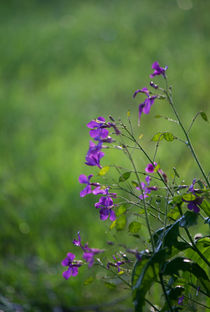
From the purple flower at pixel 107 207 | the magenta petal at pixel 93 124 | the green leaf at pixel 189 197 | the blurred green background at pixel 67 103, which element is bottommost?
the green leaf at pixel 189 197

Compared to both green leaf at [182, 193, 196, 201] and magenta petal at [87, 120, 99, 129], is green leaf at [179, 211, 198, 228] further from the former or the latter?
magenta petal at [87, 120, 99, 129]

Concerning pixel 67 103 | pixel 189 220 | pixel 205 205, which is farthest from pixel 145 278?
pixel 67 103

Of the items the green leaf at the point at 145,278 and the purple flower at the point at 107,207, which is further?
the purple flower at the point at 107,207

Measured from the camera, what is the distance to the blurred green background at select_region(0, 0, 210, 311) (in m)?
2.44

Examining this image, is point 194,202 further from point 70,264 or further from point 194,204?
point 70,264

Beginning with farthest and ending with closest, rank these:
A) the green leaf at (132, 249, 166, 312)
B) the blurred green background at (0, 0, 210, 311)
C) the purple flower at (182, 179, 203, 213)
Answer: the blurred green background at (0, 0, 210, 311), the purple flower at (182, 179, 203, 213), the green leaf at (132, 249, 166, 312)

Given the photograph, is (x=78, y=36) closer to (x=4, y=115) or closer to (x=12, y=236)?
(x=4, y=115)

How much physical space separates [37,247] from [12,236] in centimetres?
21

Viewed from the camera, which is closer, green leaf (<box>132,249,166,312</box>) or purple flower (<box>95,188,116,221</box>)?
green leaf (<box>132,249,166,312</box>)

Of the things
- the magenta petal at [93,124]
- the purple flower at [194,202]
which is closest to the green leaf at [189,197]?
the purple flower at [194,202]

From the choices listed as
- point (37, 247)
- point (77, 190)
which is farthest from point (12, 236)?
point (77, 190)

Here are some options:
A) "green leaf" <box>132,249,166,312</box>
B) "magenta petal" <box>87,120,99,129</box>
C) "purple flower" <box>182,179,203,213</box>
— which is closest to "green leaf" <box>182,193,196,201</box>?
"purple flower" <box>182,179,203,213</box>

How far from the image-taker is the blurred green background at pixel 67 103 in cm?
244

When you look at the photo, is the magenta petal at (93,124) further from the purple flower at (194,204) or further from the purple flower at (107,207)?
the purple flower at (194,204)
